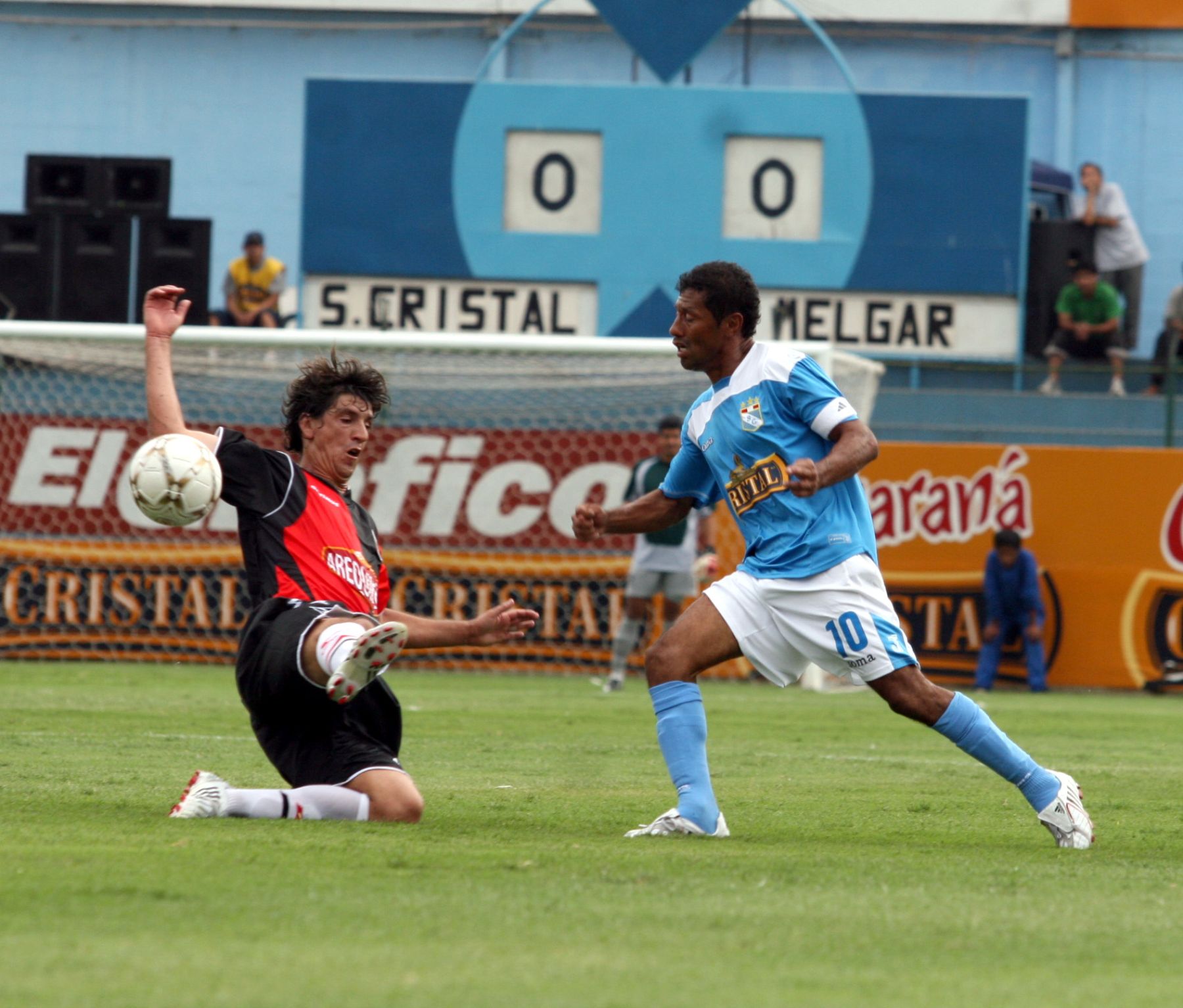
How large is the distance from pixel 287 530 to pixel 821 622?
1.81 metres

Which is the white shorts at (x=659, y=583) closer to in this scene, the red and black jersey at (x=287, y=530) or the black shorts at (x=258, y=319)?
the black shorts at (x=258, y=319)

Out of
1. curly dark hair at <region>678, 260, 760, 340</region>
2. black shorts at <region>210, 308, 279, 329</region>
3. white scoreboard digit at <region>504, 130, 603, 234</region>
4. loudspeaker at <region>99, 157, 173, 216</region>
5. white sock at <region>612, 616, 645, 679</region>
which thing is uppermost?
white scoreboard digit at <region>504, 130, 603, 234</region>

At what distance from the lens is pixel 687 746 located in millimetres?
6004

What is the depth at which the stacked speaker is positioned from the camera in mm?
15664

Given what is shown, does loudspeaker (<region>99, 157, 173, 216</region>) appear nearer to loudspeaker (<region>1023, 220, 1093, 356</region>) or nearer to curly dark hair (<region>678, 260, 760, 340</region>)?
loudspeaker (<region>1023, 220, 1093, 356</region>)

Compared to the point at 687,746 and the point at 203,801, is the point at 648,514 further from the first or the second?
the point at 203,801

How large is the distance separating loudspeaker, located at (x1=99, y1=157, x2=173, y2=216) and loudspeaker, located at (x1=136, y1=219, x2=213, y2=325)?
139mm

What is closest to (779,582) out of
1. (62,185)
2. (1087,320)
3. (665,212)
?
(62,185)

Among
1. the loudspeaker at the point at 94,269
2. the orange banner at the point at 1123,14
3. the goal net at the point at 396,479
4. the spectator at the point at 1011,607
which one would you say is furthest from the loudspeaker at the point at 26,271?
the orange banner at the point at 1123,14

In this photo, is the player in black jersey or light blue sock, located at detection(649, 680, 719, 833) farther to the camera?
light blue sock, located at detection(649, 680, 719, 833)

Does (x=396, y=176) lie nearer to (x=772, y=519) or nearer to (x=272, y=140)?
(x=272, y=140)

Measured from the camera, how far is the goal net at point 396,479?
16.3 meters

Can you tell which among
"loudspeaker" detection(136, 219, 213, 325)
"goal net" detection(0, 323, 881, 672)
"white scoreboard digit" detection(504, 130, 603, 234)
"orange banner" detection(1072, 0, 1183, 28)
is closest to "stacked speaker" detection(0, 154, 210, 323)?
"loudspeaker" detection(136, 219, 213, 325)

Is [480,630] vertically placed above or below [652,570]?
above
